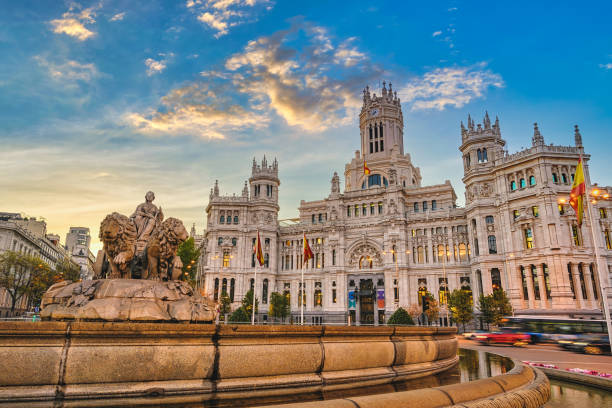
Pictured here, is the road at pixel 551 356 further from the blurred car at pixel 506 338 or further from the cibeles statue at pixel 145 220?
the cibeles statue at pixel 145 220

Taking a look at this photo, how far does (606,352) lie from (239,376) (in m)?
27.8

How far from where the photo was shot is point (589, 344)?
84.0ft

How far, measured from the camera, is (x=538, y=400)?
7.81 metres

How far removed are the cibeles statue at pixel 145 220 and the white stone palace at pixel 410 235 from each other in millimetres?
48463

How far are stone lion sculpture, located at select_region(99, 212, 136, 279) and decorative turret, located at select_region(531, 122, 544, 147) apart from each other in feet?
194

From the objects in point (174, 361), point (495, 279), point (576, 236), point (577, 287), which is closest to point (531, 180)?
point (576, 236)

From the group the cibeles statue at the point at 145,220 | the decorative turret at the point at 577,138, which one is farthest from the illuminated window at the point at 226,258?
the cibeles statue at the point at 145,220

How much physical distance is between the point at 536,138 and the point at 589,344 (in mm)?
38543

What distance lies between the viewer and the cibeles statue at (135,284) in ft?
30.6

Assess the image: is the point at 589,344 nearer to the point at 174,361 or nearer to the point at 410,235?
the point at 174,361

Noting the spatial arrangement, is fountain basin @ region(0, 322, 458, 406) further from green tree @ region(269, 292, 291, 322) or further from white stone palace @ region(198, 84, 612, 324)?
green tree @ region(269, 292, 291, 322)

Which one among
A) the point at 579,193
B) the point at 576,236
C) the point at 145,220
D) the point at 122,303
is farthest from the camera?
the point at 576,236

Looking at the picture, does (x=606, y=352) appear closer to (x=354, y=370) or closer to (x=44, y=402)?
(x=354, y=370)

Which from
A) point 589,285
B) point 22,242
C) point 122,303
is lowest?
point 122,303
